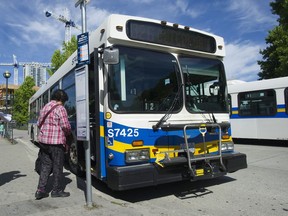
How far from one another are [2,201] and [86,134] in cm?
206

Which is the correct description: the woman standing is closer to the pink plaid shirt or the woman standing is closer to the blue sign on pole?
the pink plaid shirt

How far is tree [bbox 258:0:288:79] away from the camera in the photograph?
18.0m

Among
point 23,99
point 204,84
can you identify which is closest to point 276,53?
point 204,84

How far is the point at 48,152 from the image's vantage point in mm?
5488

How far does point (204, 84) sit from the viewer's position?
6.09 metres

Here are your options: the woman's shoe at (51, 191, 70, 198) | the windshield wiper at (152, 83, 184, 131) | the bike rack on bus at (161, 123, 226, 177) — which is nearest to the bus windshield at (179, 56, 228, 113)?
the windshield wiper at (152, 83, 184, 131)

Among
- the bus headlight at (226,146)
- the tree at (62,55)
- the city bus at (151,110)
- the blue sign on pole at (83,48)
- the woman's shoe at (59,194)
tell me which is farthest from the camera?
A: the tree at (62,55)

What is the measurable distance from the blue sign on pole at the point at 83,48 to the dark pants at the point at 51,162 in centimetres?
164

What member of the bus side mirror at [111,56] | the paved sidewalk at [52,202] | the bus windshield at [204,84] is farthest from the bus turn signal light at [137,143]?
the bus side mirror at [111,56]

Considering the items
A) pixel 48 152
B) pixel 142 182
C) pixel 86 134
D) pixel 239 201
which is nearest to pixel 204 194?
pixel 239 201

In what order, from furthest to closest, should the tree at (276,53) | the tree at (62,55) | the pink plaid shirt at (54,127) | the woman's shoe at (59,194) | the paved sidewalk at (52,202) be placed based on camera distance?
the tree at (62,55) → the tree at (276,53) → the woman's shoe at (59,194) → the pink plaid shirt at (54,127) → the paved sidewalk at (52,202)

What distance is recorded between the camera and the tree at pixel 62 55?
26059 millimetres

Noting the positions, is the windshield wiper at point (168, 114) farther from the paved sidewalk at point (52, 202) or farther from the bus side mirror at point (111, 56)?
the paved sidewalk at point (52, 202)

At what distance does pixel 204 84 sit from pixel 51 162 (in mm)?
3281
